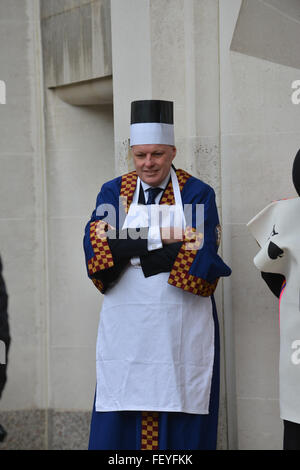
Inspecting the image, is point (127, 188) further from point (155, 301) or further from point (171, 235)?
point (155, 301)

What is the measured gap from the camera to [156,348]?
451 centimetres

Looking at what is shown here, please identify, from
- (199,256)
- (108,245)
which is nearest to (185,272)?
(199,256)

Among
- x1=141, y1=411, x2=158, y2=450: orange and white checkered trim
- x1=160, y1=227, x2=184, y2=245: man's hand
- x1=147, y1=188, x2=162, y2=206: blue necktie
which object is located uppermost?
x1=147, y1=188, x2=162, y2=206: blue necktie

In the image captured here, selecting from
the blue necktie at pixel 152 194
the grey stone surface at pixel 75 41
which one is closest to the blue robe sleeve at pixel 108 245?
the blue necktie at pixel 152 194

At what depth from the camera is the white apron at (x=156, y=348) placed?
4496mm

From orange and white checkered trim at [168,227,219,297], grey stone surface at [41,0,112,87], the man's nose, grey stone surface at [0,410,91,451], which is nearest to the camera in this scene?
orange and white checkered trim at [168,227,219,297]

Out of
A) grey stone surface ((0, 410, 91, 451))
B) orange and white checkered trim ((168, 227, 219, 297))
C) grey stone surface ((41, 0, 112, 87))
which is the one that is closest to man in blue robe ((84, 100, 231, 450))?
orange and white checkered trim ((168, 227, 219, 297))

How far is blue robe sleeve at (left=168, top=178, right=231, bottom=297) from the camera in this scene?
4.41m

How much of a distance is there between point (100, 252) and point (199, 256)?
45 centimetres

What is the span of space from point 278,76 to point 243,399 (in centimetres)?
170

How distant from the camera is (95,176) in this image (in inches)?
240

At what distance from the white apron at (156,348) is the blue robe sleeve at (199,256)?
0.09 m

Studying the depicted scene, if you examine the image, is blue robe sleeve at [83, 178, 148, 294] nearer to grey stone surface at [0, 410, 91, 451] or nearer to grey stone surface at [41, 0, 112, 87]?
grey stone surface at [41, 0, 112, 87]

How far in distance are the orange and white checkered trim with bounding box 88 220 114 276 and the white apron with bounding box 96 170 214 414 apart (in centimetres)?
15
